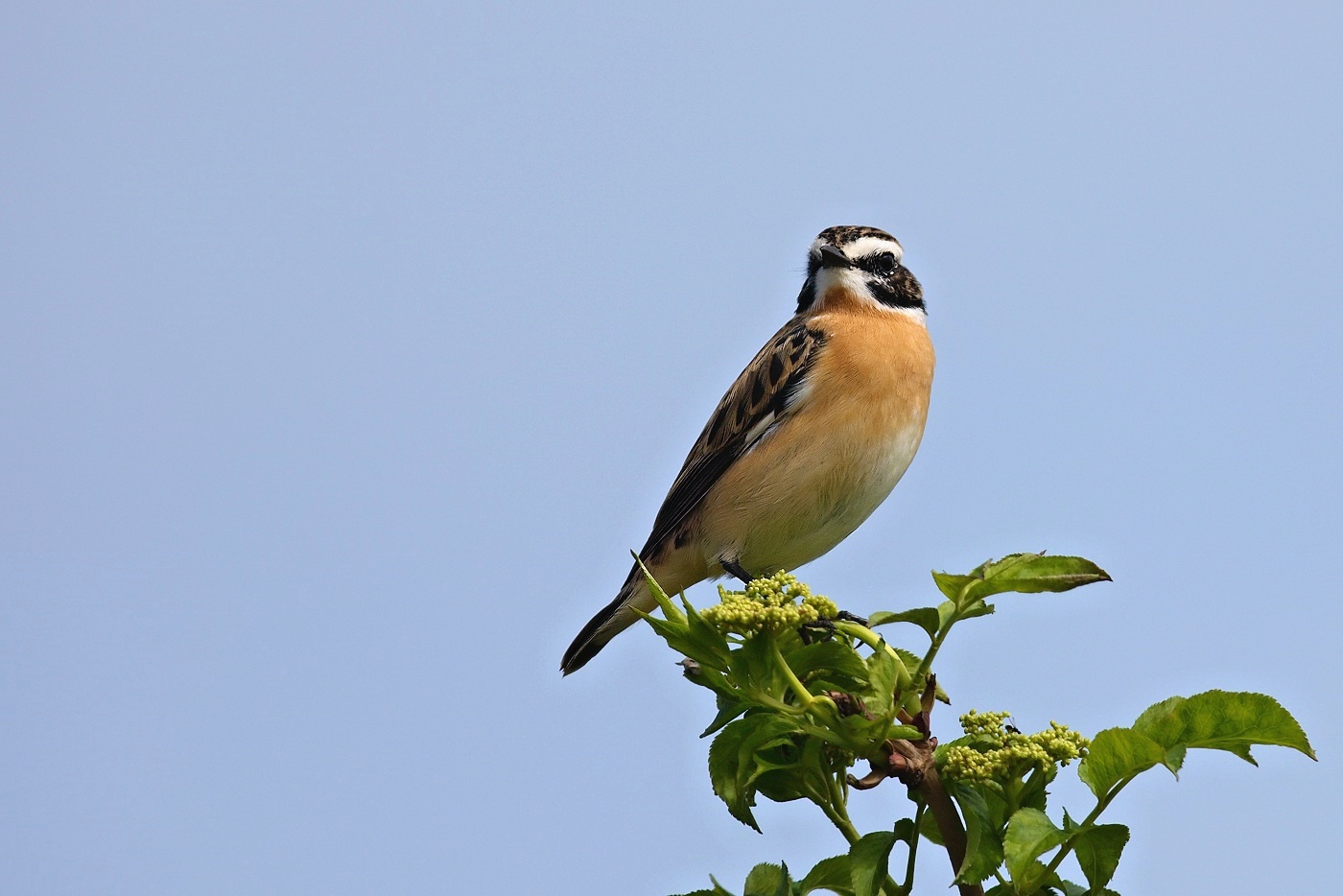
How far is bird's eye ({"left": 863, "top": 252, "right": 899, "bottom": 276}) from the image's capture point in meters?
8.66

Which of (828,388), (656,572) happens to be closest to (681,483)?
(656,572)

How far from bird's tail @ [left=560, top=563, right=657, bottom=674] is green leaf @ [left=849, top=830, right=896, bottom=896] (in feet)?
15.2

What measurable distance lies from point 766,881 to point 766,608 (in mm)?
733

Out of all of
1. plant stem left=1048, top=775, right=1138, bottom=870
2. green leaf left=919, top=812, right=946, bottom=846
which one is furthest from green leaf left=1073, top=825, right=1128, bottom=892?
green leaf left=919, top=812, right=946, bottom=846

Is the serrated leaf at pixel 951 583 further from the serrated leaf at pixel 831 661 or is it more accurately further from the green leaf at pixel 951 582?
the serrated leaf at pixel 831 661

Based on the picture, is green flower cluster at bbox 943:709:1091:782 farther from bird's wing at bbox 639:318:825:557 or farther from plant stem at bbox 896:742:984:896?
bird's wing at bbox 639:318:825:557

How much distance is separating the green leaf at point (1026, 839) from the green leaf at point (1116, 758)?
161 millimetres

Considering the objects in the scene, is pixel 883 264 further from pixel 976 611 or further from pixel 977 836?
pixel 977 836

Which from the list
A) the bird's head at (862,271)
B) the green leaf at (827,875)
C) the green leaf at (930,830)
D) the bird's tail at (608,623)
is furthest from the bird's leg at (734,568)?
the green leaf at (827,875)

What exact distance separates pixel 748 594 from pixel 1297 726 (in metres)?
1.36

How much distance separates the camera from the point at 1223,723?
123 inches

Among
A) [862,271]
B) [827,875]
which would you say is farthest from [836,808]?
[862,271]

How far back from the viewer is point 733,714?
3357 millimetres

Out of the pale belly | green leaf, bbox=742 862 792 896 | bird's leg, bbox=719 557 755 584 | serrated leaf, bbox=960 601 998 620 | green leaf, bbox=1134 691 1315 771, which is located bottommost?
green leaf, bbox=742 862 792 896
